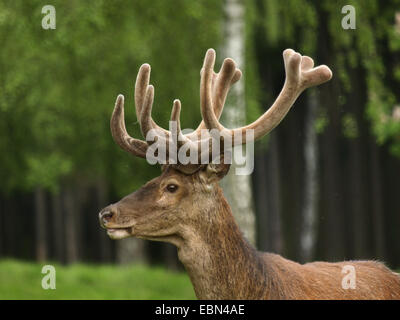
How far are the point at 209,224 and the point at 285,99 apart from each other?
0.90 metres

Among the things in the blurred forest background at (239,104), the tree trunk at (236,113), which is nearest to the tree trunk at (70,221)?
the blurred forest background at (239,104)

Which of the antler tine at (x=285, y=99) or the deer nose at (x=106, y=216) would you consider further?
the antler tine at (x=285, y=99)

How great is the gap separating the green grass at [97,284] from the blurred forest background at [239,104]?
228 cm

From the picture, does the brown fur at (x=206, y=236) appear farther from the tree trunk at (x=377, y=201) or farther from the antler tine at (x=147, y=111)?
the tree trunk at (x=377, y=201)

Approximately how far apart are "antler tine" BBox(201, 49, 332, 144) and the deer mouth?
2.57 feet

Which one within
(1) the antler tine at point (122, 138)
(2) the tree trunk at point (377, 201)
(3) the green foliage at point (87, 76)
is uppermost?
(3) the green foliage at point (87, 76)

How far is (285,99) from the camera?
471cm

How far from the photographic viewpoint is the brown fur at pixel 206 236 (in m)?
4.37

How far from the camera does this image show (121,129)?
4.86m

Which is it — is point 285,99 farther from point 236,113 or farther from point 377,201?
point 377,201

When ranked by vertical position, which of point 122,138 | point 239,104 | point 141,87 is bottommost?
point 122,138

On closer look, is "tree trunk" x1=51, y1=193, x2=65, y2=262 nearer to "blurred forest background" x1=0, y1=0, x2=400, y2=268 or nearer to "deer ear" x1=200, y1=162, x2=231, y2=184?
"blurred forest background" x1=0, y1=0, x2=400, y2=268

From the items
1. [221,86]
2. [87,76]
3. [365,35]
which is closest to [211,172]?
[221,86]

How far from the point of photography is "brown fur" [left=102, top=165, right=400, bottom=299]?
4.37m
